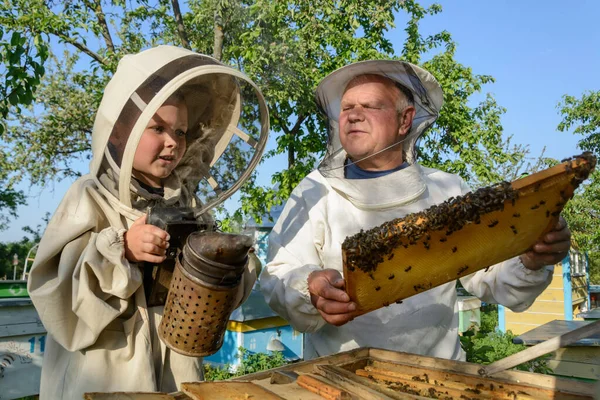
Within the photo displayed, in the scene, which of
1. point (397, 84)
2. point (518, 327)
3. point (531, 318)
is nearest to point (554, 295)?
point (531, 318)

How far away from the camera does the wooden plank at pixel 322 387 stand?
130 centimetres

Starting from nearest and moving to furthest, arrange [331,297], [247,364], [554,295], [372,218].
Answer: [331,297], [372,218], [247,364], [554,295]

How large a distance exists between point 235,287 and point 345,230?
805 millimetres

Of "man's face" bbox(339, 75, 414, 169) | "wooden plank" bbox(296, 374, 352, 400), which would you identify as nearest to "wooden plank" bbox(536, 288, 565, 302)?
"man's face" bbox(339, 75, 414, 169)

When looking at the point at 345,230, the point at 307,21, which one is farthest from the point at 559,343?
the point at 307,21

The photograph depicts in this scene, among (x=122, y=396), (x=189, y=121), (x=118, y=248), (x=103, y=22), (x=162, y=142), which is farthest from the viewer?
(x=103, y=22)

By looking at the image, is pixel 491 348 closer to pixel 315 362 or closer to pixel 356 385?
pixel 315 362

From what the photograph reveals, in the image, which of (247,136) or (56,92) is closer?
(247,136)

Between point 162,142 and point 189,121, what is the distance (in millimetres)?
265

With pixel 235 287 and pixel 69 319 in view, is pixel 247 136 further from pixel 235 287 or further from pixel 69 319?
pixel 69 319

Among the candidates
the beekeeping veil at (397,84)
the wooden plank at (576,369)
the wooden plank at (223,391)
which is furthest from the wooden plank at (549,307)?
the wooden plank at (223,391)

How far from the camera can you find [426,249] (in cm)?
154

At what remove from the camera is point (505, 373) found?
1.57 m

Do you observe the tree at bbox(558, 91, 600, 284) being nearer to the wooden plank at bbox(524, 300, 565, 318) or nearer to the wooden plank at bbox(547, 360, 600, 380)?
the wooden plank at bbox(524, 300, 565, 318)
